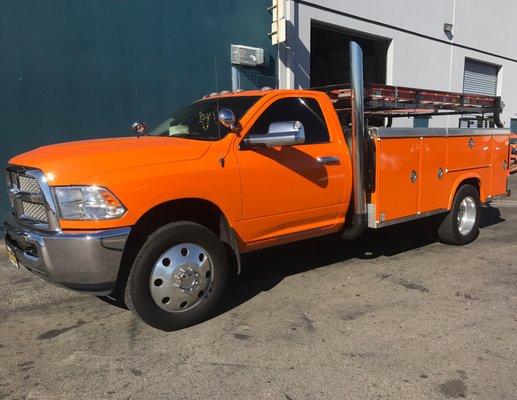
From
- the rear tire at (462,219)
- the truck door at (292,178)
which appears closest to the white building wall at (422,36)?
the rear tire at (462,219)

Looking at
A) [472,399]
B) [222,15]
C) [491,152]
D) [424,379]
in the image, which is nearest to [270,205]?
[424,379]

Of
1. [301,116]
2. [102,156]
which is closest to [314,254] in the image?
[301,116]

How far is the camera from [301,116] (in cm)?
502

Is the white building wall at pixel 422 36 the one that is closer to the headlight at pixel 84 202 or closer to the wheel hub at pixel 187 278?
the wheel hub at pixel 187 278

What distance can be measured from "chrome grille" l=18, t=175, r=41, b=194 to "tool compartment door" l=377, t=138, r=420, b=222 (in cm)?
338

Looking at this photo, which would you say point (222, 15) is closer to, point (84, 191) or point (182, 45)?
point (182, 45)

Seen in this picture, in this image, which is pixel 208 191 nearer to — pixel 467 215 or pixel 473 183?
pixel 467 215

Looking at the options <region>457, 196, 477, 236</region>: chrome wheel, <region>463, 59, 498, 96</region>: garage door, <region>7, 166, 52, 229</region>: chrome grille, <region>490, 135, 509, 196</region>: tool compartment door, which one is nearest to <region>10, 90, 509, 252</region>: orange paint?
<region>7, 166, 52, 229</region>: chrome grille

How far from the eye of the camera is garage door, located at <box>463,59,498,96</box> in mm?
17391

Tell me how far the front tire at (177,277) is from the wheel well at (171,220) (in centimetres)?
12

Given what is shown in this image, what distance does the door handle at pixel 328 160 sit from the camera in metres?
4.95

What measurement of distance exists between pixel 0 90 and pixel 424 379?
23.7ft

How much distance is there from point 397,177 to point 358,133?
2.60ft

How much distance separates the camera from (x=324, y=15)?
1168 centimetres
